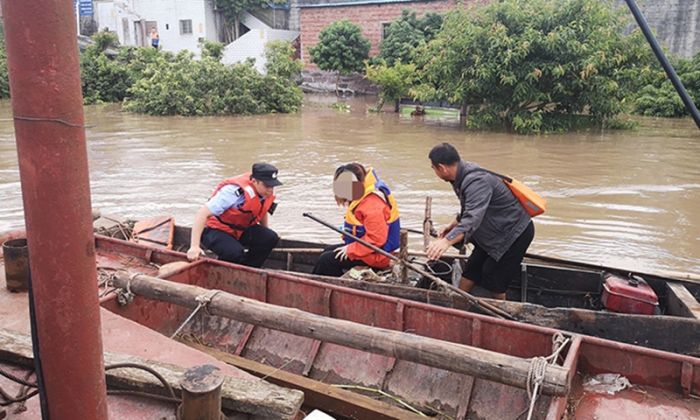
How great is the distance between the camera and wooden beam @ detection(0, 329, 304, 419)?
2.28m

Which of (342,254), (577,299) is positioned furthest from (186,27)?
(577,299)

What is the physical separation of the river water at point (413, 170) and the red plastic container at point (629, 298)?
3023 millimetres

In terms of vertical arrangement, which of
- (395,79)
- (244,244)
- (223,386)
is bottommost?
(244,244)

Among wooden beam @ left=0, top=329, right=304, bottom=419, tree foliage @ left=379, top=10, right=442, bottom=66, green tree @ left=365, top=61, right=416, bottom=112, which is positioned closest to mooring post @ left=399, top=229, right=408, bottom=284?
wooden beam @ left=0, top=329, right=304, bottom=419

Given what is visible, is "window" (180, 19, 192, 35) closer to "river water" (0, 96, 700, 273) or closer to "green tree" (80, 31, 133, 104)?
"green tree" (80, 31, 133, 104)

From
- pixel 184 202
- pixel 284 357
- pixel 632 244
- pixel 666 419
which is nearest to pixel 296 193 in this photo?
pixel 184 202

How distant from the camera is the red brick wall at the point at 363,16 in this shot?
28.0m

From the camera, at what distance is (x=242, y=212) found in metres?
5.41

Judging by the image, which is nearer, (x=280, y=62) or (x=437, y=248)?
(x=437, y=248)

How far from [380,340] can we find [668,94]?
2232cm

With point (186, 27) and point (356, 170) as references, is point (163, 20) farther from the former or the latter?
point (356, 170)

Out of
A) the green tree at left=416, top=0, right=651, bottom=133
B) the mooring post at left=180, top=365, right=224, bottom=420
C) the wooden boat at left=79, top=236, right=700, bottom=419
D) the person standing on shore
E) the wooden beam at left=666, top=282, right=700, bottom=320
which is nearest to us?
the mooring post at left=180, top=365, right=224, bottom=420

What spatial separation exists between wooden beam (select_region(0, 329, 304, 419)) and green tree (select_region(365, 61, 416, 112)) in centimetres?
1986

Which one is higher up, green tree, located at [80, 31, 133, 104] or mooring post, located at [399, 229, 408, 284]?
green tree, located at [80, 31, 133, 104]
